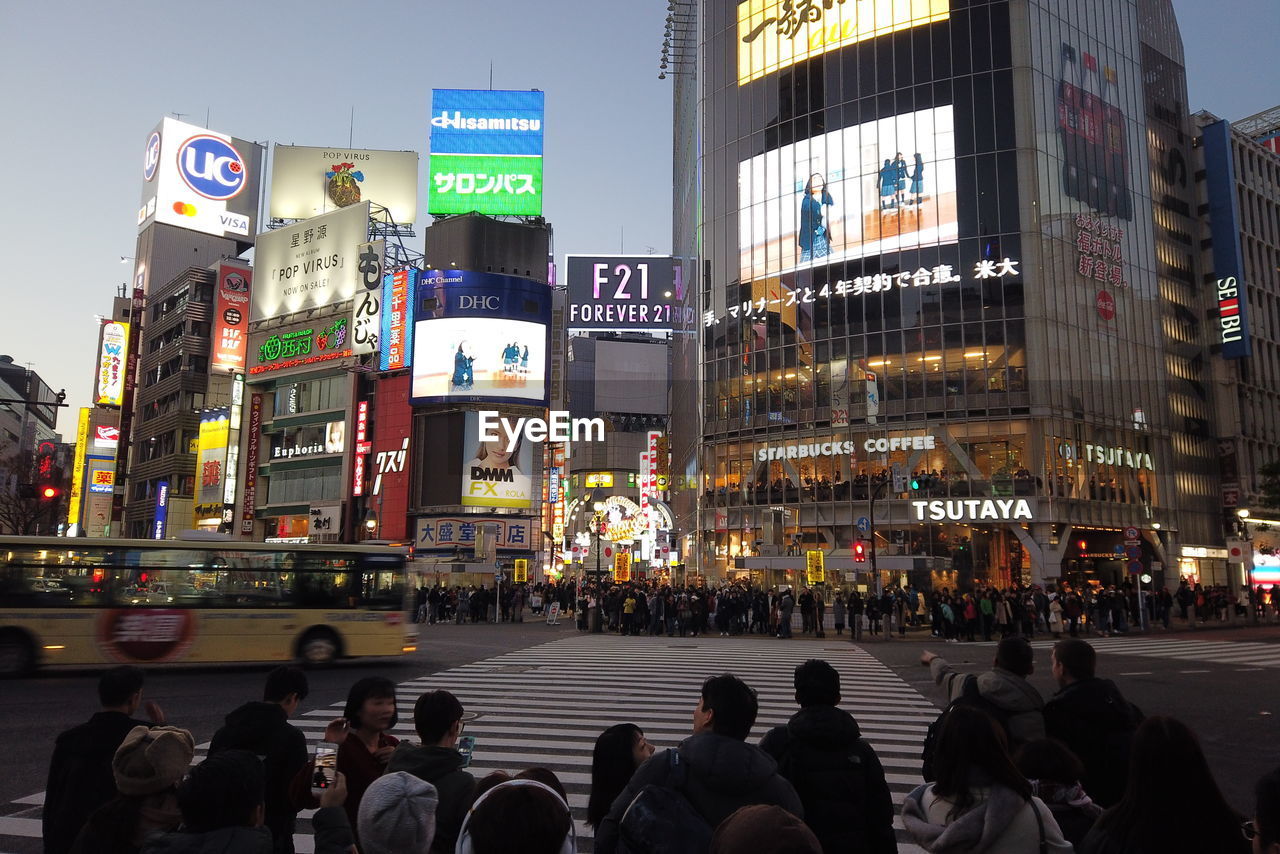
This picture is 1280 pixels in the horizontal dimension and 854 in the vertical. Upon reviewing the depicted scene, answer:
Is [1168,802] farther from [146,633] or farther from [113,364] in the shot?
[113,364]

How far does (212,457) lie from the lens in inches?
2800

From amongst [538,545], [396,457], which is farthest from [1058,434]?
[396,457]

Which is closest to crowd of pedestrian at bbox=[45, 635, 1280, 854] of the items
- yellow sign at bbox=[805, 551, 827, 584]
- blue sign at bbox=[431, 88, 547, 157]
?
yellow sign at bbox=[805, 551, 827, 584]

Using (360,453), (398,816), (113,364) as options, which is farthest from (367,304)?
(398,816)

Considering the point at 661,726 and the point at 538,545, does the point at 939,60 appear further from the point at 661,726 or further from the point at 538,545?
the point at 661,726

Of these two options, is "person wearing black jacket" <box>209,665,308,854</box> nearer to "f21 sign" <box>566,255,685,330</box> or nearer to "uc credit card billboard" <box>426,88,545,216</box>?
"f21 sign" <box>566,255,685,330</box>

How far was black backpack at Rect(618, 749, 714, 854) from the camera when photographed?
10.7ft

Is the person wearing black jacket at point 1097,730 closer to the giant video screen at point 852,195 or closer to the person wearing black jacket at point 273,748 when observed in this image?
the person wearing black jacket at point 273,748

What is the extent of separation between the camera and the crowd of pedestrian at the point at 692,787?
10.7 ft

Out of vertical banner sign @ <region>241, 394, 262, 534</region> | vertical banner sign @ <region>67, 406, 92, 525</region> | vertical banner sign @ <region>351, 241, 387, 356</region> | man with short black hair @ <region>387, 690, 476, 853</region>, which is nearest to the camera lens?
man with short black hair @ <region>387, 690, 476, 853</region>

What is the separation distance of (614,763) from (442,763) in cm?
76

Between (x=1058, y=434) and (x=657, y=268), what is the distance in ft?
91.5

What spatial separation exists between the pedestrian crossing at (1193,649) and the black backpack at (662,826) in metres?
23.1

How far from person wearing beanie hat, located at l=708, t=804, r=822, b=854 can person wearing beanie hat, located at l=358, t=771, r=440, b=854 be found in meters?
1.75
